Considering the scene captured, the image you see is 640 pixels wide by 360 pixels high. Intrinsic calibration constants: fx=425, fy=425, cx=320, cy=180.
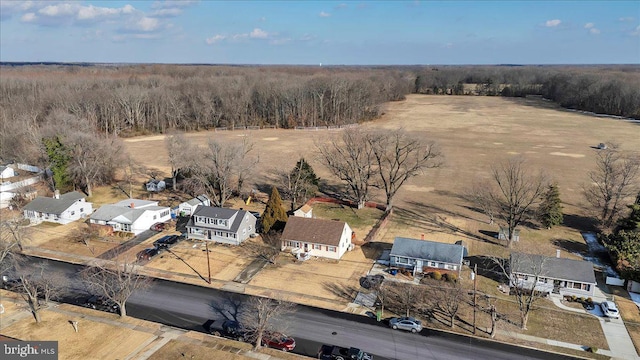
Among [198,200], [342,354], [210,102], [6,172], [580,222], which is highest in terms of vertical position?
[210,102]

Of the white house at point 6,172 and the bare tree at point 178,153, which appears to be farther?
the white house at point 6,172

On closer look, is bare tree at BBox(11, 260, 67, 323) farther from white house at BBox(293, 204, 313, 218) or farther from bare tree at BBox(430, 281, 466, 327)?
bare tree at BBox(430, 281, 466, 327)

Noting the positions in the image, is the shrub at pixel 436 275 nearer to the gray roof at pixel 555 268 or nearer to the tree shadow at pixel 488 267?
the tree shadow at pixel 488 267

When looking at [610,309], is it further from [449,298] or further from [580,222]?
[580,222]

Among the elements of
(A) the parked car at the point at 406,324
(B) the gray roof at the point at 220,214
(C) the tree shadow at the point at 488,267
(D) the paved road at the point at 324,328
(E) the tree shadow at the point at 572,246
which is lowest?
(D) the paved road at the point at 324,328

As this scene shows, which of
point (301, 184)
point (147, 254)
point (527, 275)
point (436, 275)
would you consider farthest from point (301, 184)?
point (527, 275)

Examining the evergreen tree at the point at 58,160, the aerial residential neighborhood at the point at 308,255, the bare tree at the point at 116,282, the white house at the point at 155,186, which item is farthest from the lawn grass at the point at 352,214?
the evergreen tree at the point at 58,160
